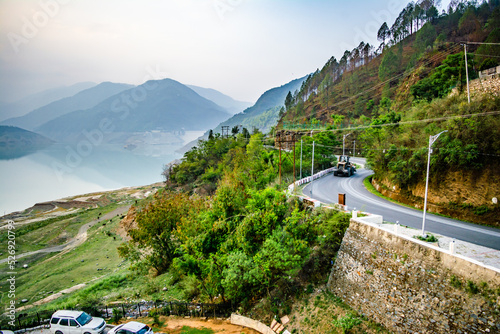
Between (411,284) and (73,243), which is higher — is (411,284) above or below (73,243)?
above

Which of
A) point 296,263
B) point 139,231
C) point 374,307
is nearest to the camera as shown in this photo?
point 374,307

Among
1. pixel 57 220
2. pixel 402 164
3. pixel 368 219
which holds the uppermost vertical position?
pixel 402 164

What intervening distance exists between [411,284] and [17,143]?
192 meters

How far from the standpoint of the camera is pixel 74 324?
13273 millimetres

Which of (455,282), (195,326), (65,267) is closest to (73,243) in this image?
(65,267)

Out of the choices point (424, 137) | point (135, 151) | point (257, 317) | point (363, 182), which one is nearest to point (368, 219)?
point (257, 317)

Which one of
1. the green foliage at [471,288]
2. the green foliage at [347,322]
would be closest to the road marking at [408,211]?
the green foliage at [471,288]

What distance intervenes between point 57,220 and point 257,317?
2243 inches

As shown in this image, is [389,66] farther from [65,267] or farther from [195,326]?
[65,267]

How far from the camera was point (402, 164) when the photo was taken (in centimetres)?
2036

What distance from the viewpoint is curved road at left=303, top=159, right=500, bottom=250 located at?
13.3m

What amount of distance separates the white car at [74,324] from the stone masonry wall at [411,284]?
12250 millimetres

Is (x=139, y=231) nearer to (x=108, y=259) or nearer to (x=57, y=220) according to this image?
(x=108, y=259)

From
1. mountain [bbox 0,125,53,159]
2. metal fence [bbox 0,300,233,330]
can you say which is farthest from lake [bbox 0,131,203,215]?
metal fence [bbox 0,300,233,330]
